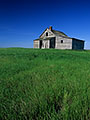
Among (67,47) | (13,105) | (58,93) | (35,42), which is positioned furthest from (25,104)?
(35,42)

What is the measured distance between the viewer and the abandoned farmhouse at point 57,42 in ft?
79.0

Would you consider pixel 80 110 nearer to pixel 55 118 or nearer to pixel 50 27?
pixel 55 118

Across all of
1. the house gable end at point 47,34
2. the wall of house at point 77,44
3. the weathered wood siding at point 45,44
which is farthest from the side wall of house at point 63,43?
the weathered wood siding at point 45,44

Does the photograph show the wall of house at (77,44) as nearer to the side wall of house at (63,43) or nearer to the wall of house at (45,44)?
the side wall of house at (63,43)

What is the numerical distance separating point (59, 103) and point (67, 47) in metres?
24.6

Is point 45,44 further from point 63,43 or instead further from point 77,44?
point 77,44

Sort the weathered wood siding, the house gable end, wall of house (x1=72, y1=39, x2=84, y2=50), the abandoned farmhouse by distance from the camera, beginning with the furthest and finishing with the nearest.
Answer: the house gable end → the weathered wood siding → wall of house (x1=72, y1=39, x2=84, y2=50) → the abandoned farmhouse

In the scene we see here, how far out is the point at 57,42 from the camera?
26094mm

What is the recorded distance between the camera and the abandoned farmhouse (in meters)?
24.1

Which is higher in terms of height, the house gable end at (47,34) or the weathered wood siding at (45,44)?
the house gable end at (47,34)

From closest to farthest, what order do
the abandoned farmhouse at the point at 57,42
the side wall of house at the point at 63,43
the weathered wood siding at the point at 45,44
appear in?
the side wall of house at the point at 63,43, the abandoned farmhouse at the point at 57,42, the weathered wood siding at the point at 45,44

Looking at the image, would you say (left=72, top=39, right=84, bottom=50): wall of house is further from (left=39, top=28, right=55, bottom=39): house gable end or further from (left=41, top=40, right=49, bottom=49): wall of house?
(left=41, top=40, right=49, bottom=49): wall of house

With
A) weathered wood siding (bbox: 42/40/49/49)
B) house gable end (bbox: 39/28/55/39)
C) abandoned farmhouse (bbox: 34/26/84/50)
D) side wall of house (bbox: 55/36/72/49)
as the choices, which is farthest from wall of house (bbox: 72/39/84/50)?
weathered wood siding (bbox: 42/40/49/49)

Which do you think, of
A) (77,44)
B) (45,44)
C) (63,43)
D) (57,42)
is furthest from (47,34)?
(77,44)
